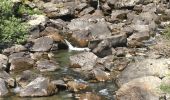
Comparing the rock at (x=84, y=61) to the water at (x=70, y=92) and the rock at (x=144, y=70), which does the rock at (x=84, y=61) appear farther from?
the rock at (x=144, y=70)

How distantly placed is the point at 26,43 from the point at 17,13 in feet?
25.0

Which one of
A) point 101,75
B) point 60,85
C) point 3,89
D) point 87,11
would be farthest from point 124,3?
point 3,89

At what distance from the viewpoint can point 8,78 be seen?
24719 mm

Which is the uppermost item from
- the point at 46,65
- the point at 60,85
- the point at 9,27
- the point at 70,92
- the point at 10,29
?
the point at 9,27

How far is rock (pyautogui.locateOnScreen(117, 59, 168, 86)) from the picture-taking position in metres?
23.4

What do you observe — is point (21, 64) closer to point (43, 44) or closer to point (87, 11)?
point (43, 44)

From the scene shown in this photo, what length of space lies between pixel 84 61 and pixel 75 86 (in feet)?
17.4

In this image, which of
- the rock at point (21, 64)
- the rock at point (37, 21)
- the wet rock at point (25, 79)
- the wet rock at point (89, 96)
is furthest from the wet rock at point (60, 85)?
the rock at point (37, 21)

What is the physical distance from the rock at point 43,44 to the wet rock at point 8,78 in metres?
7.07

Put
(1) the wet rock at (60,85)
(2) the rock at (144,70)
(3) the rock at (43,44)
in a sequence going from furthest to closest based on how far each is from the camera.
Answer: (3) the rock at (43,44) → (1) the wet rock at (60,85) → (2) the rock at (144,70)

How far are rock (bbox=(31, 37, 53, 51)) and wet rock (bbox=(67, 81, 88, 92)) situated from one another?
901 centimetres

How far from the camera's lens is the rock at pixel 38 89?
73.8 feet

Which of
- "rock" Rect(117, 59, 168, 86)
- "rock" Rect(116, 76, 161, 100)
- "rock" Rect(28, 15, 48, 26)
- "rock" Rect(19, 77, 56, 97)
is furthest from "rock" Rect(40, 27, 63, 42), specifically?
"rock" Rect(116, 76, 161, 100)

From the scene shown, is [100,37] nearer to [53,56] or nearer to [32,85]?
[53,56]
